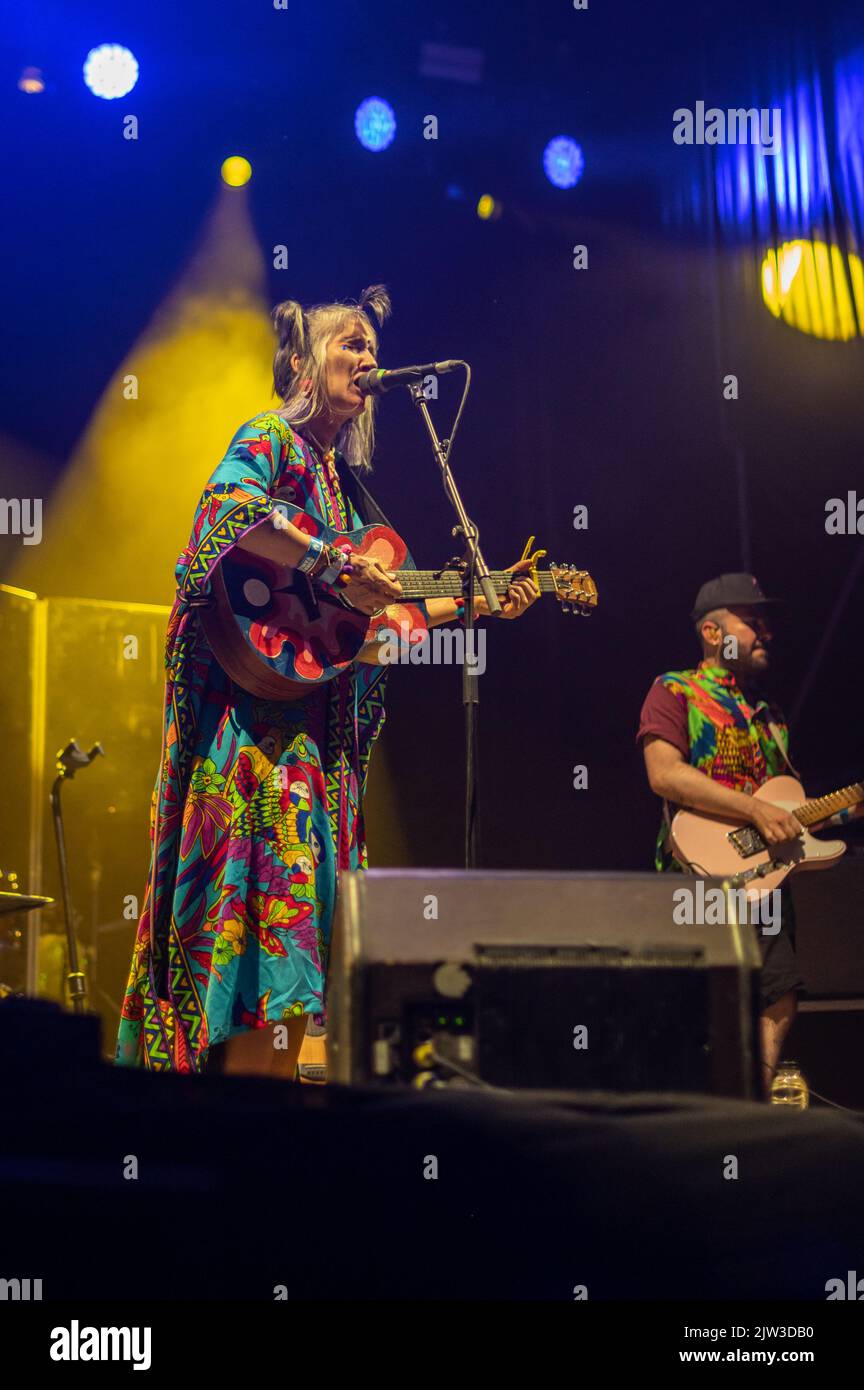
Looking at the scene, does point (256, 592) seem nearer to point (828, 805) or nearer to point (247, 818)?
point (247, 818)

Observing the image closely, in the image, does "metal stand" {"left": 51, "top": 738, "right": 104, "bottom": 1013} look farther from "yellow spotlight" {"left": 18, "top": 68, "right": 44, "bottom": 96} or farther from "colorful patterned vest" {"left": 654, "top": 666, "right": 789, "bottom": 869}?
"yellow spotlight" {"left": 18, "top": 68, "right": 44, "bottom": 96}

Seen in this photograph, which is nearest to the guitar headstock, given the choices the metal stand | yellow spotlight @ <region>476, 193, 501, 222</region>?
yellow spotlight @ <region>476, 193, 501, 222</region>

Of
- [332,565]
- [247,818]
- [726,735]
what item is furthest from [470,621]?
[726,735]

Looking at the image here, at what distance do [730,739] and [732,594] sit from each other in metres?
0.48

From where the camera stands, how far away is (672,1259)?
196cm

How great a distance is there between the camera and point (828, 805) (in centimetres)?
454

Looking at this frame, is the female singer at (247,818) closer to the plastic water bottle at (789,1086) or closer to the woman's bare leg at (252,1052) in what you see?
the woman's bare leg at (252,1052)

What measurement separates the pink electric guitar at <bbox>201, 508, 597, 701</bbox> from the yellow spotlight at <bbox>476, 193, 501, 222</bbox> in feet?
4.96

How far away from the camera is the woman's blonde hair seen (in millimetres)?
3824

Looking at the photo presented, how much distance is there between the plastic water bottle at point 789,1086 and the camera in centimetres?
450

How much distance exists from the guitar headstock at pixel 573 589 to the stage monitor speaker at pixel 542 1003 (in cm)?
226

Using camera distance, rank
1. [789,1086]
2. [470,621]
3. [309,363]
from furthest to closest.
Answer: [789,1086] → [309,363] → [470,621]
